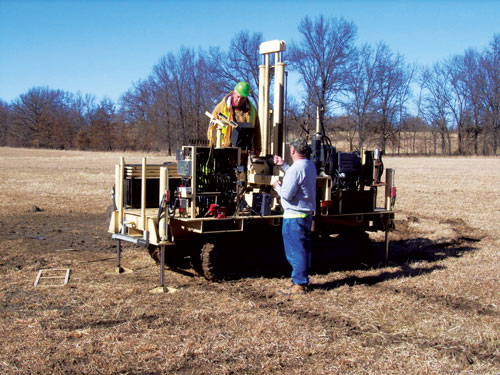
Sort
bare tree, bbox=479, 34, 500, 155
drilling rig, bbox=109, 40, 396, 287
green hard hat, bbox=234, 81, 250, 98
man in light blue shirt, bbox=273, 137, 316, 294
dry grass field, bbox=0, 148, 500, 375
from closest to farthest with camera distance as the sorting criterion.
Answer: dry grass field, bbox=0, 148, 500, 375
man in light blue shirt, bbox=273, 137, 316, 294
drilling rig, bbox=109, 40, 396, 287
green hard hat, bbox=234, 81, 250, 98
bare tree, bbox=479, 34, 500, 155

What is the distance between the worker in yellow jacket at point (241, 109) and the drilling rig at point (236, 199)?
0.60ft

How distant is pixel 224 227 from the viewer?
7.12 metres

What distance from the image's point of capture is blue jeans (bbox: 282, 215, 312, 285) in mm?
6766

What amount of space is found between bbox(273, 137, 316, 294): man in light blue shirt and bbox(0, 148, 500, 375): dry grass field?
0.35 meters

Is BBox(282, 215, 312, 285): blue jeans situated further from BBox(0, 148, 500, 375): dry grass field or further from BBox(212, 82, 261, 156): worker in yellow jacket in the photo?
BBox(212, 82, 261, 156): worker in yellow jacket

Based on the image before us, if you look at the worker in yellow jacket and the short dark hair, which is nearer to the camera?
the short dark hair

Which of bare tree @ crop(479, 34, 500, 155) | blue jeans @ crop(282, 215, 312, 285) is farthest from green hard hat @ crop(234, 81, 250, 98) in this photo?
bare tree @ crop(479, 34, 500, 155)

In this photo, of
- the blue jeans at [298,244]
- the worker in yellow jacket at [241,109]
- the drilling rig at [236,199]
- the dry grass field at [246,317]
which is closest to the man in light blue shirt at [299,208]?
the blue jeans at [298,244]

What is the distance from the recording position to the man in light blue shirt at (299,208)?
6723 millimetres

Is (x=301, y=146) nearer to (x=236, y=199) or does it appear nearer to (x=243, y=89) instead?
(x=236, y=199)

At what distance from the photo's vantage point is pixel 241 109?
8156 mm

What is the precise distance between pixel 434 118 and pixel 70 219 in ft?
202

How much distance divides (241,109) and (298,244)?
246cm

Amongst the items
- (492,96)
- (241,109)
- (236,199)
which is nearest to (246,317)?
(236,199)
